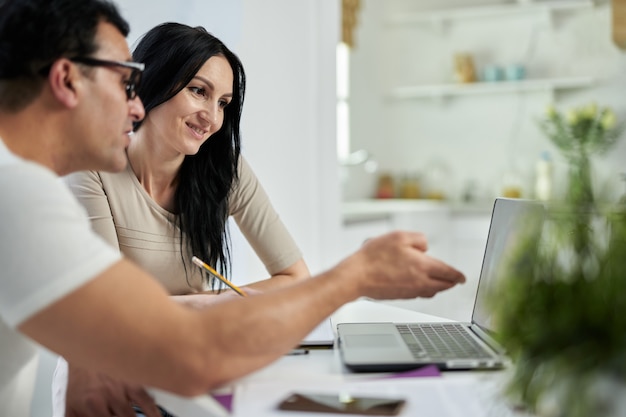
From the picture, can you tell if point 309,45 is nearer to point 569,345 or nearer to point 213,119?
point 213,119

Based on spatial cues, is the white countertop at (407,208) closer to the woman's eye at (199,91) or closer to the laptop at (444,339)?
the woman's eye at (199,91)

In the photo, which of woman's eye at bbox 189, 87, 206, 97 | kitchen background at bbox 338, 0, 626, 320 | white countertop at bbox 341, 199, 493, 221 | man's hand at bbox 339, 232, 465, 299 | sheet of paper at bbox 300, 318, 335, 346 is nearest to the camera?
man's hand at bbox 339, 232, 465, 299

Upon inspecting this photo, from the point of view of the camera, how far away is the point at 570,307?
729mm

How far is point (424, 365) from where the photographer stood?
3.60ft

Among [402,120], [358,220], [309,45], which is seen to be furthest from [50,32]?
[402,120]

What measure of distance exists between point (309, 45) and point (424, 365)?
2403 mm

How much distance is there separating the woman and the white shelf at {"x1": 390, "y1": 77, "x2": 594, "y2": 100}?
11.8ft

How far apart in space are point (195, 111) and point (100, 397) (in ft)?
2.88

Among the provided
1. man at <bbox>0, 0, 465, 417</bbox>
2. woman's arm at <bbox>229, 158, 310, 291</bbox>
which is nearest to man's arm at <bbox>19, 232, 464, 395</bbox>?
man at <bbox>0, 0, 465, 417</bbox>

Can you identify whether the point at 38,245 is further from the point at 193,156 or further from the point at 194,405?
the point at 193,156

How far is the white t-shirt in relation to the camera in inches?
34.9

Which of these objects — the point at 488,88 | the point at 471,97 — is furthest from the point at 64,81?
the point at 471,97

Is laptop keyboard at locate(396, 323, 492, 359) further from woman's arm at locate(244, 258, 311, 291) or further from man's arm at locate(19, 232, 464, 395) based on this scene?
woman's arm at locate(244, 258, 311, 291)

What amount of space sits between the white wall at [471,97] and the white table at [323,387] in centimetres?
418
